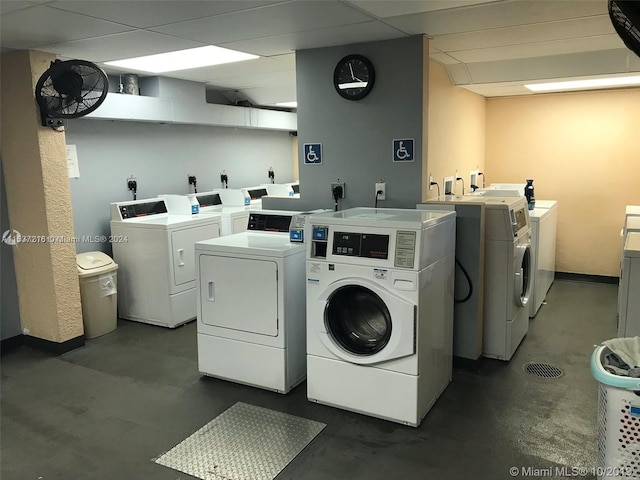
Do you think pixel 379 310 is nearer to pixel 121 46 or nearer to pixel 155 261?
pixel 155 261

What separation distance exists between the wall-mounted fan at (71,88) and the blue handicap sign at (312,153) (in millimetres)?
1589

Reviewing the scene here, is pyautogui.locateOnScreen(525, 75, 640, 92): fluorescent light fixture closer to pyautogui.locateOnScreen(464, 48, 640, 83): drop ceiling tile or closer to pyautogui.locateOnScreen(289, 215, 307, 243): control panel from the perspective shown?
pyautogui.locateOnScreen(464, 48, 640, 83): drop ceiling tile

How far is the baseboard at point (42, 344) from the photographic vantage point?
4145mm

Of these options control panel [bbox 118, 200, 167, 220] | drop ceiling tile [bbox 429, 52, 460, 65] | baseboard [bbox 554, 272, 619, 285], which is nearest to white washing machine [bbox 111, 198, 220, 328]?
control panel [bbox 118, 200, 167, 220]

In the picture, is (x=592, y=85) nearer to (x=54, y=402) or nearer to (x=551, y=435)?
(x=551, y=435)

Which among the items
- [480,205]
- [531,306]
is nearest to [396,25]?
[480,205]

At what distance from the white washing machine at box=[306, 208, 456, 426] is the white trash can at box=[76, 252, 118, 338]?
2.35 m

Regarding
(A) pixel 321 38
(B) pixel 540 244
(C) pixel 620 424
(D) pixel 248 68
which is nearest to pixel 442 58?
(A) pixel 321 38

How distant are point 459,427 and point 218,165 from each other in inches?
186

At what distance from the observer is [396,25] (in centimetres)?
332

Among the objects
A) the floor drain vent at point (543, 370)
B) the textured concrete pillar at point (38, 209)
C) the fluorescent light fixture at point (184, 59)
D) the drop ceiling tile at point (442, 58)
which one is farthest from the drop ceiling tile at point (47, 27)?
the floor drain vent at point (543, 370)

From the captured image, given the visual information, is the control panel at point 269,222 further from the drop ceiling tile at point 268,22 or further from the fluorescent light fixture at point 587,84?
the fluorescent light fixture at point 587,84

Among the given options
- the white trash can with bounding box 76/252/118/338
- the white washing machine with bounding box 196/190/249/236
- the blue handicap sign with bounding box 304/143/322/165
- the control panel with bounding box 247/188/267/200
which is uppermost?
the blue handicap sign with bounding box 304/143/322/165

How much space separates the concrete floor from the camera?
101 inches
